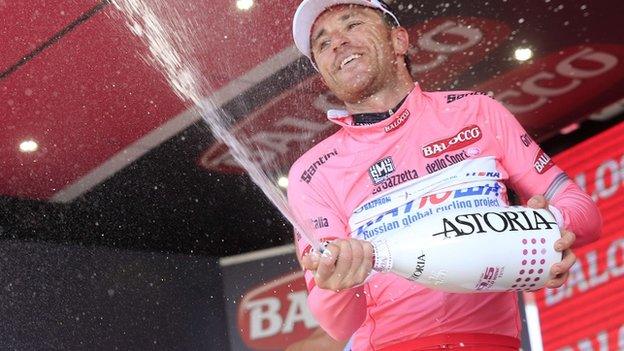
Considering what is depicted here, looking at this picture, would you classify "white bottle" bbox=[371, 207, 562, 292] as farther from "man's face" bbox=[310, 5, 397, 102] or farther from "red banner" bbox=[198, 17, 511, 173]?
"red banner" bbox=[198, 17, 511, 173]

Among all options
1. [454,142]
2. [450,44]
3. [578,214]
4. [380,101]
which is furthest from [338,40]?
[450,44]

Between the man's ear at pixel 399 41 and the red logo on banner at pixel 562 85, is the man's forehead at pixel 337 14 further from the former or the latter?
the red logo on banner at pixel 562 85

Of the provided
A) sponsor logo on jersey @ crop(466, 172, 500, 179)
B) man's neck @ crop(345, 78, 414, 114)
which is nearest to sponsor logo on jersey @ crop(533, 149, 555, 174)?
sponsor logo on jersey @ crop(466, 172, 500, 179)

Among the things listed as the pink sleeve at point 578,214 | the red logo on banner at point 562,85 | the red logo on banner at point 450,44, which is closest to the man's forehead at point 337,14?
the pink sleeve at point 578,214

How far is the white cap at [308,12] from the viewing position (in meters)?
2.45

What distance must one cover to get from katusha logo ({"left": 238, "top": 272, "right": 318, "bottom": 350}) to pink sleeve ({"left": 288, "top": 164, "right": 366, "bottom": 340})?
4.49m

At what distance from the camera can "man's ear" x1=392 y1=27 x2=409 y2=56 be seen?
248cm

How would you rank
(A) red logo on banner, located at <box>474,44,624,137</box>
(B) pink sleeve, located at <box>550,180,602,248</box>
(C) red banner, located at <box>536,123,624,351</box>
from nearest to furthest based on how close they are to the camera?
(B) pink sleeve, located at <box>550,180,602,248</box>, (C) red banner, located at <box>536,123,624,351</box>, (A) red logo on banner, located at <box>474,44,624,137</box>

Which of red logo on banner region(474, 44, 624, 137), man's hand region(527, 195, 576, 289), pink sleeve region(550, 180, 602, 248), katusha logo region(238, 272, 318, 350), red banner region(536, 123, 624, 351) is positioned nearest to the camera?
man's hand region(527, 195, 576, 289)

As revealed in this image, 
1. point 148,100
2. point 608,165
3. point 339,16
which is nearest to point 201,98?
point 148,100

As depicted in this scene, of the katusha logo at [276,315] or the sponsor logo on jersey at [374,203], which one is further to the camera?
the katusha logo at [276,315]

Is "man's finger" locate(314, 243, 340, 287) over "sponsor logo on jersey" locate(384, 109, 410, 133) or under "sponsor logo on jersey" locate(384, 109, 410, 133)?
under

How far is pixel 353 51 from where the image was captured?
235 cm

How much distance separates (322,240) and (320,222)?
75 millimetres
